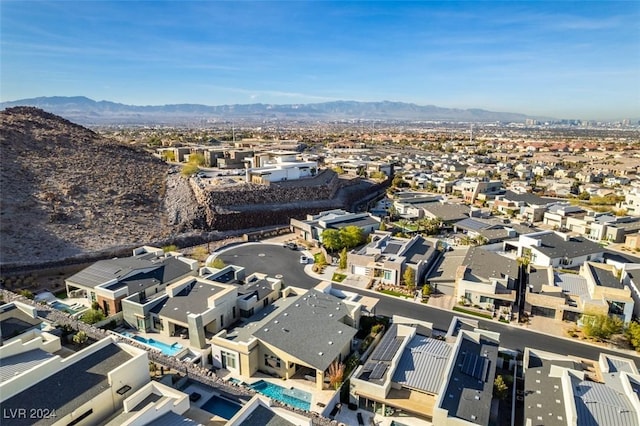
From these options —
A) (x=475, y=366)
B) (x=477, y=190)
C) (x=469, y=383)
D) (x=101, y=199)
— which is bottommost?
(x=469, y=383)

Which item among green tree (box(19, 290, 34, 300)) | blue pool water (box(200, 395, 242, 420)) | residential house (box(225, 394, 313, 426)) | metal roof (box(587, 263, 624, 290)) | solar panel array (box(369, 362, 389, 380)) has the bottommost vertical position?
blue pool water (box(200, 395, 242, 420))

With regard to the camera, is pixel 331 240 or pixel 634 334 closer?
pixel 634 334

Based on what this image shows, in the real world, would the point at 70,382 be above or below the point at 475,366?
above

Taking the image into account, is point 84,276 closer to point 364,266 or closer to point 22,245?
point 22,245

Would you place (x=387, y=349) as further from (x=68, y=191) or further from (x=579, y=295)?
(x=68, y=191)

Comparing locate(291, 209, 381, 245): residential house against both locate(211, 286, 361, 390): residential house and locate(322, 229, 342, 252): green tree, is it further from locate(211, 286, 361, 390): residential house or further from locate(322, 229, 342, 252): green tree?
locate(211, 286, 361, 390): residential house

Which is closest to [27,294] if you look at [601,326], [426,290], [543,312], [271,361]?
[271,361]

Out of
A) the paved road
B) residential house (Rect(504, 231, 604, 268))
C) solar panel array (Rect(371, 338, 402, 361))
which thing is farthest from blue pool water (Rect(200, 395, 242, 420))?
residential house (Rect(504, 231, 604, 268))
